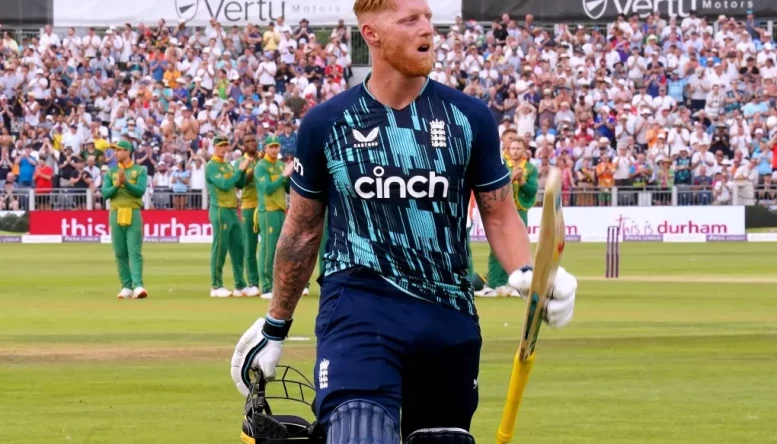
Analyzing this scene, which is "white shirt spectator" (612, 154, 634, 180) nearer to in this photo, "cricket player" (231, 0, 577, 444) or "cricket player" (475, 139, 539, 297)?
"cricket player" (475, 139, 539, 297)

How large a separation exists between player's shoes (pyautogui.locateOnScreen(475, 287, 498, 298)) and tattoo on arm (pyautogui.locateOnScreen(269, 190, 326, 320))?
52.3ft

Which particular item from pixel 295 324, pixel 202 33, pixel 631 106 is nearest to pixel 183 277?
pixel 295 324

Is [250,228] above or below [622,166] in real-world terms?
below

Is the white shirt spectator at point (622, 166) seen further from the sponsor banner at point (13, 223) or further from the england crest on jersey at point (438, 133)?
the england crest on jersey at point (438, 133)

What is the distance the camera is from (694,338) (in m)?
15.2

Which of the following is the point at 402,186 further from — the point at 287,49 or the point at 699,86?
the point at 287,49

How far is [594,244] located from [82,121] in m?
13.4

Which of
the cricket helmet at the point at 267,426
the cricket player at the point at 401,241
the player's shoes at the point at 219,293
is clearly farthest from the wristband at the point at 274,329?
the player's shoes at the point at 219,293

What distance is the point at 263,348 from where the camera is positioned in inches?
231

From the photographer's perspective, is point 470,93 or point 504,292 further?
point 470,93

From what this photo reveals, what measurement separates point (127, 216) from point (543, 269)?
16.4 meters

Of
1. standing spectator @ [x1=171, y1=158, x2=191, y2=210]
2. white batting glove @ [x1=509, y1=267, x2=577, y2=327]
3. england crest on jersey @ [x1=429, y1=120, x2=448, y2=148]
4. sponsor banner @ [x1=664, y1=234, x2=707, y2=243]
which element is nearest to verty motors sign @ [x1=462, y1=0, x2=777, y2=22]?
sponsor banner @ [x1=664, y1=234, x2=707, y2=243]

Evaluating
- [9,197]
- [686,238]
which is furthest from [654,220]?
[9,197]

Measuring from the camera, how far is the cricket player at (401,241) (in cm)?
522
